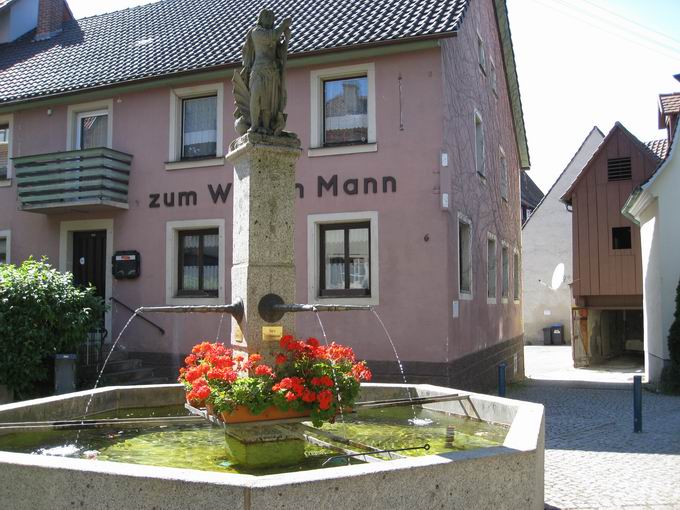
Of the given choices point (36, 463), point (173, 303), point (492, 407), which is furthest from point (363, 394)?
point (173, 303)

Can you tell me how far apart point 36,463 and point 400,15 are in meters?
11.7

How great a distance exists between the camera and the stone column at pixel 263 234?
19.2 feet

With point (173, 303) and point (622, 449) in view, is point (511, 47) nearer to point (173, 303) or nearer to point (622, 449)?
point (173, 303)

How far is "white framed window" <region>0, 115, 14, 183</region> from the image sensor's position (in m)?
17.0

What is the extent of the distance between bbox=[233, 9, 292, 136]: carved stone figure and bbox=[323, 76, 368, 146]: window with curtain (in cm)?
754

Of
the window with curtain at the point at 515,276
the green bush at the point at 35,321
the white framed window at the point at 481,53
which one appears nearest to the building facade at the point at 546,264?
the window with curtain at the point at 515,276

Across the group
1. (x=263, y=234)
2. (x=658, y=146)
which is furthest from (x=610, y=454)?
(x=658, y=146)

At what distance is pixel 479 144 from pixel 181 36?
25.0 feet

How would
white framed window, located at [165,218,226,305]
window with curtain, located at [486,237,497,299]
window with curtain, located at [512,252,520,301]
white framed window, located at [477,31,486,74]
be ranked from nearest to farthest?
white framed window, located at [165,218,226,305]
white framed window, located at [477,31,486,74]
window with curtain, located at [486,237,497,299]
window with curtain, located at [512,252,520,301]

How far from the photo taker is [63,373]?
1142 cm

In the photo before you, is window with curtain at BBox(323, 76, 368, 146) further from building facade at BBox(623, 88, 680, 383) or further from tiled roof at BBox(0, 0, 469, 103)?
building facade at BBox(623, 88, 680, 383)

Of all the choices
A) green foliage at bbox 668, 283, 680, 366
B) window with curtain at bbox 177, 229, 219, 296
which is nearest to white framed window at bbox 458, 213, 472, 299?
green foliage at bbox 668, 283, 680, 366

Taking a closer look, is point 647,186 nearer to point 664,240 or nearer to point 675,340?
point 664,240

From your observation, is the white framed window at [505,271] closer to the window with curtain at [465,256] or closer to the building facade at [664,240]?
the building facade at [664,240]
